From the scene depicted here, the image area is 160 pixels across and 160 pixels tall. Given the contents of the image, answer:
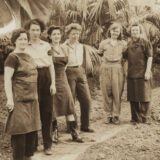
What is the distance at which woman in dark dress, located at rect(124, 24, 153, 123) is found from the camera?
236 inches

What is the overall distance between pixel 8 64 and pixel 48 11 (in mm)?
1140

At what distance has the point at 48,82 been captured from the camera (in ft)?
14.0

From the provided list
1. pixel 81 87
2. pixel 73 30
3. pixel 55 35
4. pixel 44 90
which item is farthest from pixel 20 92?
pixel 81 87

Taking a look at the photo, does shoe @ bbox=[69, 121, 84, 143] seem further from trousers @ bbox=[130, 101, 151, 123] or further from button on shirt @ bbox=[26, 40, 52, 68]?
trousers @ bbox=[130, 101, 151, 123]

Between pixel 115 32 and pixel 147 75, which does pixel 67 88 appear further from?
pixel 147 75

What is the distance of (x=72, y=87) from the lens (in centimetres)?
544

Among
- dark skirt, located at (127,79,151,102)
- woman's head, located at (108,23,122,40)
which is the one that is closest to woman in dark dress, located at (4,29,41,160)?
woman's head, located at (108,23,122,40)

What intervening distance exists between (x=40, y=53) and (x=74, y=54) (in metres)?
1.27

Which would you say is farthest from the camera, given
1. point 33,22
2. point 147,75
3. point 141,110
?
point 141,110

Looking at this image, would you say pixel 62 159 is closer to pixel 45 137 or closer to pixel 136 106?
pixel 45 137

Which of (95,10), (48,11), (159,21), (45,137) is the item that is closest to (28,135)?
(45,137)

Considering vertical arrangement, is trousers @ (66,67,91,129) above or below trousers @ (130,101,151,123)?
above

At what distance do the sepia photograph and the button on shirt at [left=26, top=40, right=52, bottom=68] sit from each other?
1cm

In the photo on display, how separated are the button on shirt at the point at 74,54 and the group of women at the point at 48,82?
27 cm
